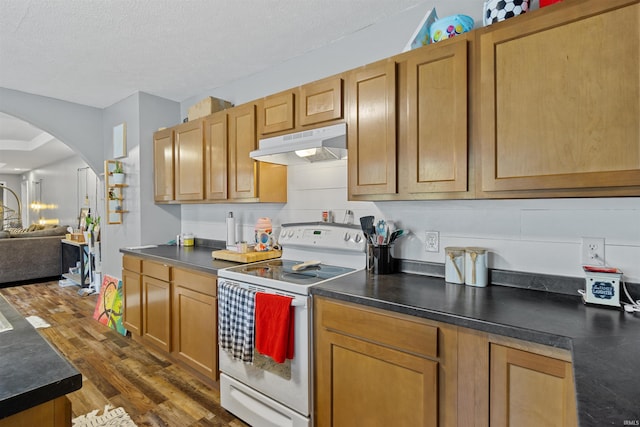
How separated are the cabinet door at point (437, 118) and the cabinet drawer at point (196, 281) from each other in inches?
57.1

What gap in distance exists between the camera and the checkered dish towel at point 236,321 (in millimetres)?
1909

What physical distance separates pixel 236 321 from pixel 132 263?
5.65ft

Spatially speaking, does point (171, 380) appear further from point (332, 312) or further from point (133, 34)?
point (133, 34)

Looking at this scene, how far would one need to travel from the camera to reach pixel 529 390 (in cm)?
112

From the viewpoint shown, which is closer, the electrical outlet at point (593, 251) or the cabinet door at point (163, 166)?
the electrical outlet at point (593, 251)

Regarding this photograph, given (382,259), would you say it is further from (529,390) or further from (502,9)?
(502,9)

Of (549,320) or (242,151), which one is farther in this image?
(242,151)

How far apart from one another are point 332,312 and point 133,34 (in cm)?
229

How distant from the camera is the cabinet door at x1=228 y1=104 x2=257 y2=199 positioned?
2.52m

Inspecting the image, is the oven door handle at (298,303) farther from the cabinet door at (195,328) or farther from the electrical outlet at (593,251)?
the electrical outlet at (593,251)

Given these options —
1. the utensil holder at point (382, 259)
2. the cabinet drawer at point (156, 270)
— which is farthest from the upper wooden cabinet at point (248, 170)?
the utensil holder at point (382, 259)

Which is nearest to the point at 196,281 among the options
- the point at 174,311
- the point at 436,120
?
the point at 174,311

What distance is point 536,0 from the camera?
1602mm

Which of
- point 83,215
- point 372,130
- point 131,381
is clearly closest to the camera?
point 372,130
